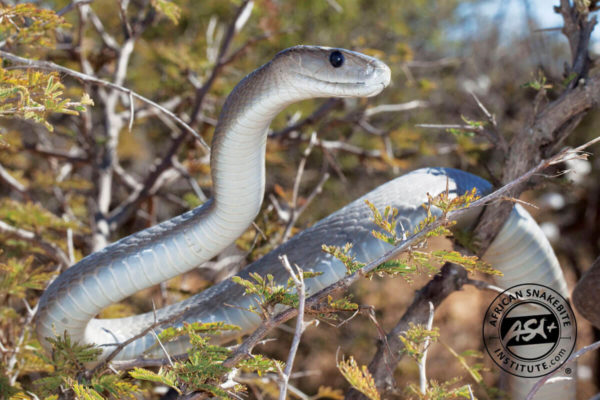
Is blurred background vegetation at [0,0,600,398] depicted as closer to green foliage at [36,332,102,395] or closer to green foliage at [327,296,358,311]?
green foliage at [36,332,102,395]

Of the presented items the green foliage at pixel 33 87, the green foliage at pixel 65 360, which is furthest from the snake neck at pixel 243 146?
the green foliage at pixel 65 360

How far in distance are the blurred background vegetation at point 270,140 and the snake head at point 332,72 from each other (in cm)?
34

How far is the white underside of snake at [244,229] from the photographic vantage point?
1.64 metres

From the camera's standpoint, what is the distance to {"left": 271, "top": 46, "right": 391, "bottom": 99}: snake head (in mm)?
1617

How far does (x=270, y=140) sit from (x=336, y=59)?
149 centimetres

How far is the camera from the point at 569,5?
75.7 inches

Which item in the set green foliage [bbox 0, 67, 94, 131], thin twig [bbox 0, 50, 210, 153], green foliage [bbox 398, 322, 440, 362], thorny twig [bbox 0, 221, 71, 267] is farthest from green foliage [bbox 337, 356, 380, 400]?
thorny twig [bbox 0, 221, 71, 267]

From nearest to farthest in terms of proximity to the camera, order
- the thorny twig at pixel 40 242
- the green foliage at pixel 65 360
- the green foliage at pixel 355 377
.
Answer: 1. the green foliage at pixel 355 377
2. the green foliage at pixel 65 360
3. the thorny twig at pixel 40 242

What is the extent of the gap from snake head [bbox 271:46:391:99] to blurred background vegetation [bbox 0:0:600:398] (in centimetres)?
34

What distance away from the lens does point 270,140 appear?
3096 millimetres

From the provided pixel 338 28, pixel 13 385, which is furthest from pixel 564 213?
pixel 13 385

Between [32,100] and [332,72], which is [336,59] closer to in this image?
[332,72]

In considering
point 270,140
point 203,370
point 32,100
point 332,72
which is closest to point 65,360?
point 203,370

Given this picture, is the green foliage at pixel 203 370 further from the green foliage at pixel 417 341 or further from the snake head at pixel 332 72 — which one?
the snake head at pixel 332 72
